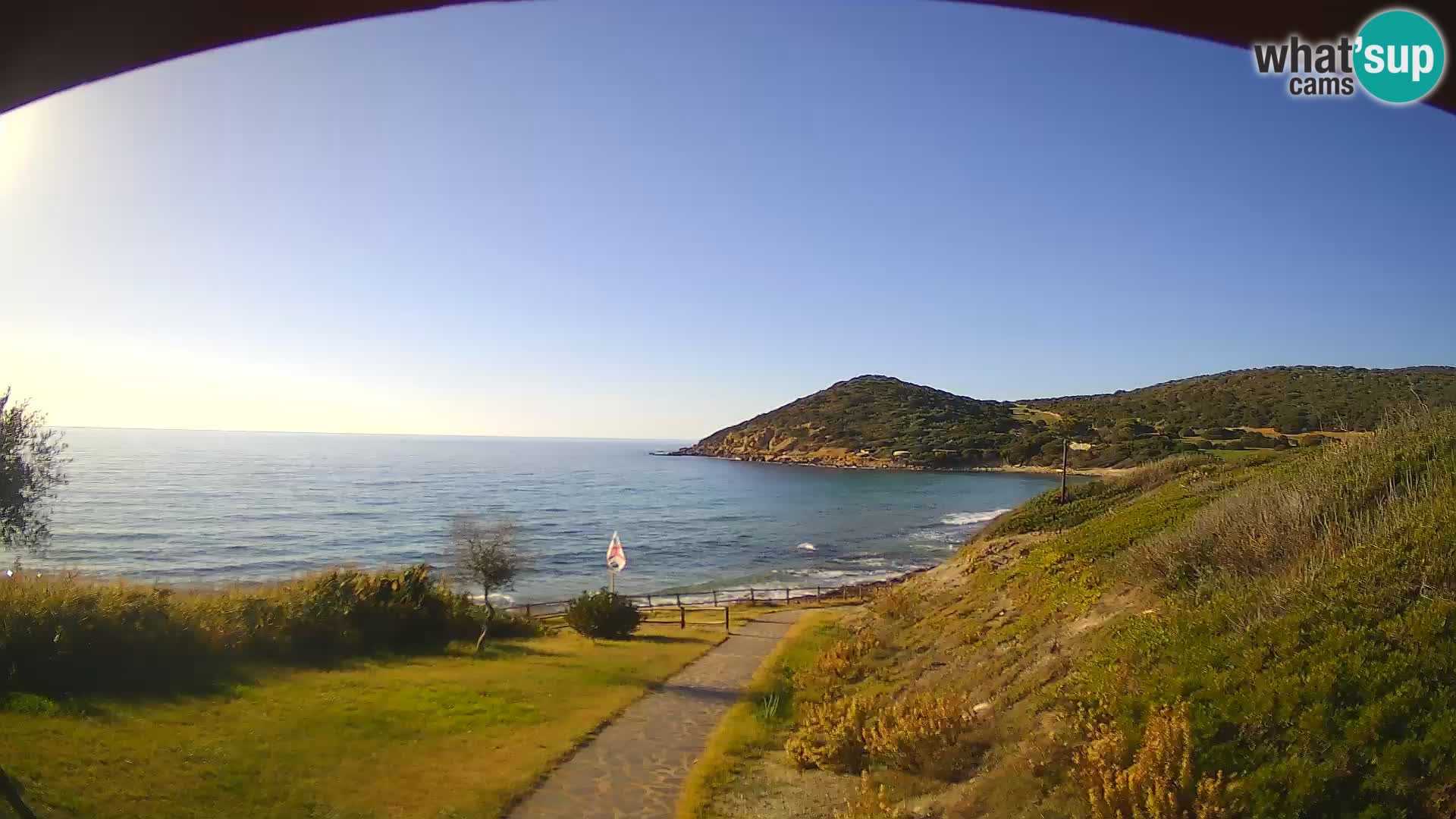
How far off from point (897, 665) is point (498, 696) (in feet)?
23.3

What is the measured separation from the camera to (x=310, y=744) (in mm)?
10016

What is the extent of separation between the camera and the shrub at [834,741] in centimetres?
926

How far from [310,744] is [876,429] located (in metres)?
130

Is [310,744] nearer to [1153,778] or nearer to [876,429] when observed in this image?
[1153,778]

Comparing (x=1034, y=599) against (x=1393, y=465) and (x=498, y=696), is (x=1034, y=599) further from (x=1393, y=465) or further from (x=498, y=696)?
(x=498, y=696)

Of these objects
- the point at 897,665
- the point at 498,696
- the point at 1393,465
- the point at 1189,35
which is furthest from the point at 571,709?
the point at 1189,35

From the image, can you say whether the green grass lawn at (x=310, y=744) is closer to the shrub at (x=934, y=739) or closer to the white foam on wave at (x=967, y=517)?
the shrub at (x=934, y=739)

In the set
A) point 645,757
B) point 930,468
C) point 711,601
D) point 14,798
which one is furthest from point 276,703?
point 930,468

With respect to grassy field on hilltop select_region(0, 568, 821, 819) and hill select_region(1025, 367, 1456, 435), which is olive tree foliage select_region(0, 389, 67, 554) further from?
hill select_region(1025, 367, 1456, 435)

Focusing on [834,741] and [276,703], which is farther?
[276,703]

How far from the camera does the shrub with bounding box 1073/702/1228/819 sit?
507cm

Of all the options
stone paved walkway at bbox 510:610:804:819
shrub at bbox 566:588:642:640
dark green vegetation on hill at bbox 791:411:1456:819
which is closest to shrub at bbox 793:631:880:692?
dark green vegetation on hill at bbox 791:411:1456:819

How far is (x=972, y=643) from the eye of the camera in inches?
476

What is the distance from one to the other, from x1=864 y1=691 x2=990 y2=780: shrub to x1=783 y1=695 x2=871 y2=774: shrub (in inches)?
15.5
